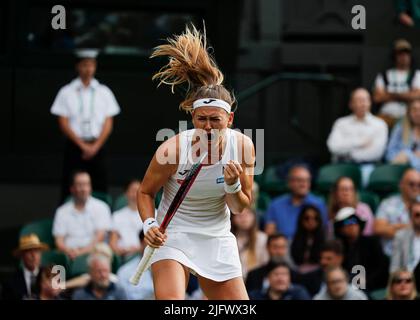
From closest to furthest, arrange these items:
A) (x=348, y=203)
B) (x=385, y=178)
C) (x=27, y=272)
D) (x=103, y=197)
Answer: (x=27, y=272), (x=348, y=203), (x=103, y=197), (x=385, y=178)

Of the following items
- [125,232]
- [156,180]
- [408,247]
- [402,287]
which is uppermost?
[156,180]

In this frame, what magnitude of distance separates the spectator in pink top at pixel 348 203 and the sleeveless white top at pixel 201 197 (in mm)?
3695

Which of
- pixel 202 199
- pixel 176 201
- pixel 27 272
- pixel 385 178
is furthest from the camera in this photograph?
pixel 385 178

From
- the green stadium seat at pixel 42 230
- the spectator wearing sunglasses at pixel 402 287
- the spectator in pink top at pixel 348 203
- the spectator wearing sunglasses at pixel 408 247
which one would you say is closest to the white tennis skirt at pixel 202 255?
the spectator wearing sunglasses at pixel 402 287

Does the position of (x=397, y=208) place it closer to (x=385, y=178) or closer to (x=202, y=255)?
(x=385, y=178)

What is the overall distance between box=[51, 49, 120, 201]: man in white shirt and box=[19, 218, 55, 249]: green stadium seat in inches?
18.5

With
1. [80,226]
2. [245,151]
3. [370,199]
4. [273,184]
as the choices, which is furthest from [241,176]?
[273,184]

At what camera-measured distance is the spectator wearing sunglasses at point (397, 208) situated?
36.8ft

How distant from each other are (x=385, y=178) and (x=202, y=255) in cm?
460

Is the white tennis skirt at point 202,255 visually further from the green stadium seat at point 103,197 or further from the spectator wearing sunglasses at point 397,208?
the green stadium seat at point 103,197

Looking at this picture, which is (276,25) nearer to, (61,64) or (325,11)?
(325,11)

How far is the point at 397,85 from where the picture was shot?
12562 millimetres

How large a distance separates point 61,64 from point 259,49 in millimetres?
2003

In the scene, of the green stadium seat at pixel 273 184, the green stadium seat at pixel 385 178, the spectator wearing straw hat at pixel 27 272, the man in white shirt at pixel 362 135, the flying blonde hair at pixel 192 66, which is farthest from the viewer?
the green stadium seat at pixel 273 184
